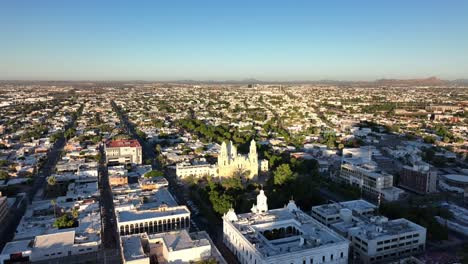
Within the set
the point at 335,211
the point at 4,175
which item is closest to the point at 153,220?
the point at 335,211

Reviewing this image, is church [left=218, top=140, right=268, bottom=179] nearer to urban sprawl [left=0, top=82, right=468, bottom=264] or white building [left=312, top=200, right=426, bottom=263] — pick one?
urban sprawl [left=0, top=82, right=468, bottom=264]

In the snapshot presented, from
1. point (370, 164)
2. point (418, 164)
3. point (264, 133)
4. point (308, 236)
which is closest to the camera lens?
point (308, 236)

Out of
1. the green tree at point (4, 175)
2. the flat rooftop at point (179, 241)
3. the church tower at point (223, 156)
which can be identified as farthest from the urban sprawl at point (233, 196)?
the green tree at point (4, 175)

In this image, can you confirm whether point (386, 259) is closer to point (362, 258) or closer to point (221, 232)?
point (362, 258)

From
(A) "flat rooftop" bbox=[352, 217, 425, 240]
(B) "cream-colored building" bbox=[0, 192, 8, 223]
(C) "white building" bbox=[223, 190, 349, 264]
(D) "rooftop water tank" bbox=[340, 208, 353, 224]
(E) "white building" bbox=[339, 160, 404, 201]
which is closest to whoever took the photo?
(C) "white building" bbox=[223, 190, 349, 264]

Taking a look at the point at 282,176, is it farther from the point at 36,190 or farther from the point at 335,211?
the point at 36,190

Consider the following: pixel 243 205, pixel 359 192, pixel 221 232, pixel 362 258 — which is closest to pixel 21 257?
pixel 221 232

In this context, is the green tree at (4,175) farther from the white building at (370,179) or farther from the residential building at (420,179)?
the residential building at (420,179)

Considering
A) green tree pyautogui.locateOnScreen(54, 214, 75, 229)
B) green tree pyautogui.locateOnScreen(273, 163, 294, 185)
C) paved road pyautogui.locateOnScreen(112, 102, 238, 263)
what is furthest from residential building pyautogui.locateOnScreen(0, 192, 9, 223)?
green tree pyautogui.locateOnScreen(273, 163, 294, 185)

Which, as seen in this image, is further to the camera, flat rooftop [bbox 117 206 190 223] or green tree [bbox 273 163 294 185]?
green tree [bbox 273 163 294 185]
